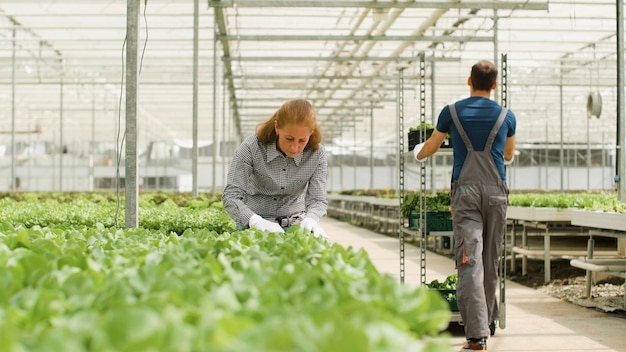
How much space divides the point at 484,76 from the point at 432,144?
0.44 meters

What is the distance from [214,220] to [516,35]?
12.9m

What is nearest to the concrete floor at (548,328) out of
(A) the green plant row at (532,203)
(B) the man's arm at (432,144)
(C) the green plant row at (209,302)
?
(B) the man's arm at (432,144)

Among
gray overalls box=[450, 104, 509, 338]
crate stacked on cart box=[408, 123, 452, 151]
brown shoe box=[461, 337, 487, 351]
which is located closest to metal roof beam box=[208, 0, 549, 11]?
crate stacked on cart box=[408, 123, 452, 151]

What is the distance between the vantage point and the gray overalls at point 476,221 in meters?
4.04

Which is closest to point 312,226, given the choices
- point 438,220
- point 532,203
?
point 438,220

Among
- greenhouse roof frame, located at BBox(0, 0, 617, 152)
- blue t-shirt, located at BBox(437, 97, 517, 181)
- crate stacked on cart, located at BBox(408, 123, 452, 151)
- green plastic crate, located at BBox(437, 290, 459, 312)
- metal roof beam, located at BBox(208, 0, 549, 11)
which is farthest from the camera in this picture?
greenhouse roof frame, located at BBox(0, 0, 617, 152)

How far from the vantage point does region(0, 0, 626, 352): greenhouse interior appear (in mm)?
1235

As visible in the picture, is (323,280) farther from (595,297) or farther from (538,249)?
(538,249)

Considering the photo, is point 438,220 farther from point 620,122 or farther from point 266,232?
point 266,232

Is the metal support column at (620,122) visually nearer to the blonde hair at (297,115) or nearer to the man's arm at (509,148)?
the man's arm at (509,148)

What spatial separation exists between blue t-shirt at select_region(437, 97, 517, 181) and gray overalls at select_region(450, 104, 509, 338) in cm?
2

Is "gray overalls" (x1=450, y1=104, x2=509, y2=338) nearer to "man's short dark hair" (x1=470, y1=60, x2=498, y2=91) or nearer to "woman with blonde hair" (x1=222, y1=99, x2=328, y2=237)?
"man's short dark hair" (x1=470, y1=60, x2=498, y2=91)

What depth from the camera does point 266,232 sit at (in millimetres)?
2988

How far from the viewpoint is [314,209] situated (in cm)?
358
